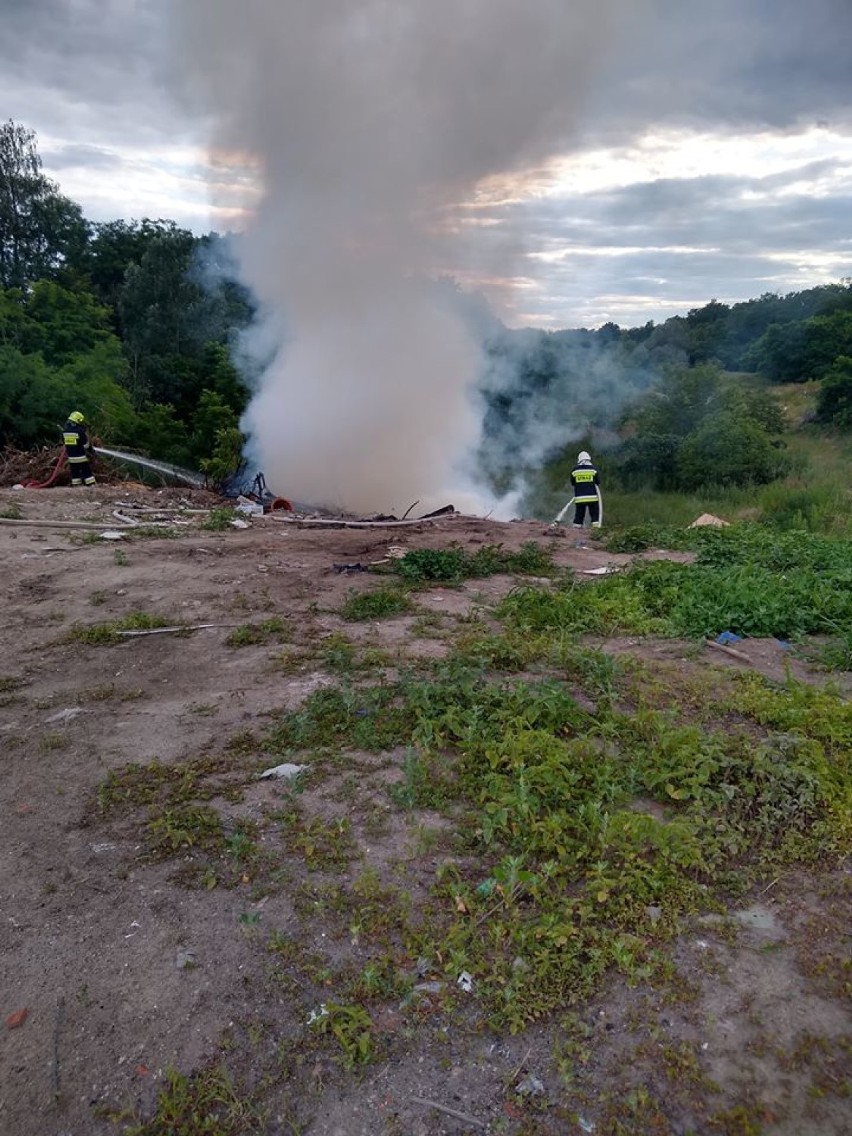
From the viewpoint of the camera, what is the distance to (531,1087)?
7.11ft

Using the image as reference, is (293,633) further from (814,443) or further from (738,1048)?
(814,443)

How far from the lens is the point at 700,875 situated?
2949 mm

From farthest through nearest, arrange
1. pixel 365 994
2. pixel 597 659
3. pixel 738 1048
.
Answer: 1. pixel 597 659
2. pixel 365 994
3. pixel 738 1048

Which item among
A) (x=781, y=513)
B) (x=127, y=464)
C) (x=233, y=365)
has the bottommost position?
(x=781, y=513)

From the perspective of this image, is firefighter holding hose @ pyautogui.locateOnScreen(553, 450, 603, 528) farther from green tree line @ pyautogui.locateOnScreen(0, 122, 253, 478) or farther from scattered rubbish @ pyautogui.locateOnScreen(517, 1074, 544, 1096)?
scattered rubbish @ pyautogui.locateOnScreen(517, 1074, 544, 1096)

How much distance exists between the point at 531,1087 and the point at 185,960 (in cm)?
121

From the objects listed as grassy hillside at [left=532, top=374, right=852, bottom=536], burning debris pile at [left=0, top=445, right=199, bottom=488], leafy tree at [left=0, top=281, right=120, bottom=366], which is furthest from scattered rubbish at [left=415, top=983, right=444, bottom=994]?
leafy tree at [left=0, top=281, right=120, bottom=366]

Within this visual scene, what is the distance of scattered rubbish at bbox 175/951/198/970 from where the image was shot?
8.43 ft

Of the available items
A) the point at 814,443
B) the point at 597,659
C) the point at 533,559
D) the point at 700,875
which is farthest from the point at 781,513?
the point at 700,875

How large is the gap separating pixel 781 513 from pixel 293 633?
977 cm

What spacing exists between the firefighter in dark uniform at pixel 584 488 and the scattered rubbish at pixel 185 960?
9.45m

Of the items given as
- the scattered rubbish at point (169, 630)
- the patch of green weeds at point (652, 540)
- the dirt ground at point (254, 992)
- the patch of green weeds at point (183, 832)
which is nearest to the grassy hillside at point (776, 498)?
the patch of green weeds at point (652, 540)

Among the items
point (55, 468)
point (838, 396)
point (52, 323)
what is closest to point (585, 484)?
point (55, 468)

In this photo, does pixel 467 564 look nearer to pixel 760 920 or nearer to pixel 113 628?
pixel 113 628
